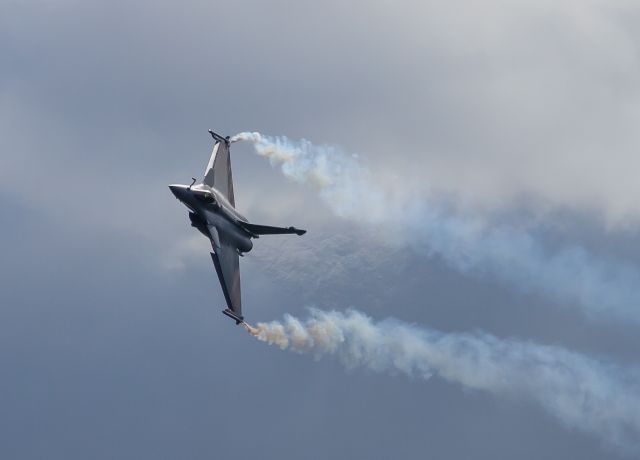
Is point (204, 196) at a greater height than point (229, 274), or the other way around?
point (204, 196)

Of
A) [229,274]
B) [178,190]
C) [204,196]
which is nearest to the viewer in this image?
[178,190]

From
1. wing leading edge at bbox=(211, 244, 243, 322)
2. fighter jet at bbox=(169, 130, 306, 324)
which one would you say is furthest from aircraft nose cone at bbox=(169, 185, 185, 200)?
wing leading edge at bbox=(211, 244, 243, 322)

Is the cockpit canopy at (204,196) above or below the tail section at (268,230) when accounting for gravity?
below

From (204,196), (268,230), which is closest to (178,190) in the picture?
(204,196)

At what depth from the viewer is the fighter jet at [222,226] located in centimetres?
12538

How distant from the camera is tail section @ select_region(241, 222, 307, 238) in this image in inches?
5069

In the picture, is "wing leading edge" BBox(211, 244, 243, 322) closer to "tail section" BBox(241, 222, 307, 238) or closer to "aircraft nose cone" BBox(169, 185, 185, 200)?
"tail section" BBox(241, 222, 307, 238)

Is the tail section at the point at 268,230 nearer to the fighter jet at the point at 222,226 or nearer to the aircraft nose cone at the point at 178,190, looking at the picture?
the fighter jet at the point at 222,226

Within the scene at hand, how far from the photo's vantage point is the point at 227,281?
425ft

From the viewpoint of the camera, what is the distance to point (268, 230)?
12925cm

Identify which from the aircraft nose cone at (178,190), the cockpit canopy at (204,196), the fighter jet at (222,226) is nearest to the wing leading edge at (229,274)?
the fighter jet at (222,226)

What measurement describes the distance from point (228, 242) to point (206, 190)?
477 cm

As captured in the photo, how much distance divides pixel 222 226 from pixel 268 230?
10.5ft

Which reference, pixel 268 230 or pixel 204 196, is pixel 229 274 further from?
pixel 204 196
